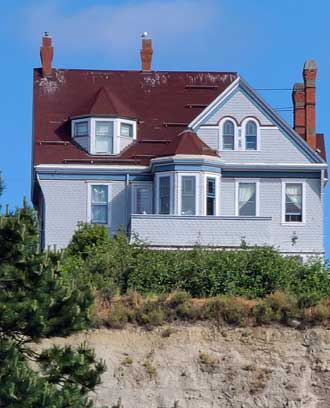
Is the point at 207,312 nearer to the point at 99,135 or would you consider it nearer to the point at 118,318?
the point at 118,318

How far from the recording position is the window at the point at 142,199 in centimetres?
5681

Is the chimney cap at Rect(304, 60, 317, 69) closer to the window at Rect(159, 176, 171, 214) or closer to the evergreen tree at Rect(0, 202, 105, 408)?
the window at Rect(159, 176, 171, 214)

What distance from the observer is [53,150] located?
57.3 meters

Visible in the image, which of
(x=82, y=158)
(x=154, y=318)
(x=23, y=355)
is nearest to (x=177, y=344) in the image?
(x=154, y=318)

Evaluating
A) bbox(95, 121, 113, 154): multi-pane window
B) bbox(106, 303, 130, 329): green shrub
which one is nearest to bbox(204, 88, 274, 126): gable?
bbox(95, 121, 113, 154): multi-pane window

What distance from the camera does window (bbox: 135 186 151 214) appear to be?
56.8m

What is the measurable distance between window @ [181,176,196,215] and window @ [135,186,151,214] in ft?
5.60

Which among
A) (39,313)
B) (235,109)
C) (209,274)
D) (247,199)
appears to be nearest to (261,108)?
(235,109)

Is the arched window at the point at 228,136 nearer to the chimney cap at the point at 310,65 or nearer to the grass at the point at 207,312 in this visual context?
the chimney cap at the point at 310,65

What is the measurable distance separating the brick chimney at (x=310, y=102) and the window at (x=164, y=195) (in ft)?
17.9

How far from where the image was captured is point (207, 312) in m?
45.1

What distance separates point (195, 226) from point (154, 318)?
9931 millimetres

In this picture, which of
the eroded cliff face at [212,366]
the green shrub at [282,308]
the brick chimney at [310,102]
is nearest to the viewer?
the eroded cliff face at [212,366]

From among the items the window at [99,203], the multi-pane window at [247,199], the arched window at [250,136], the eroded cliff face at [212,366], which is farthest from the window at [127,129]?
the eroded cliff face at [212,366]
